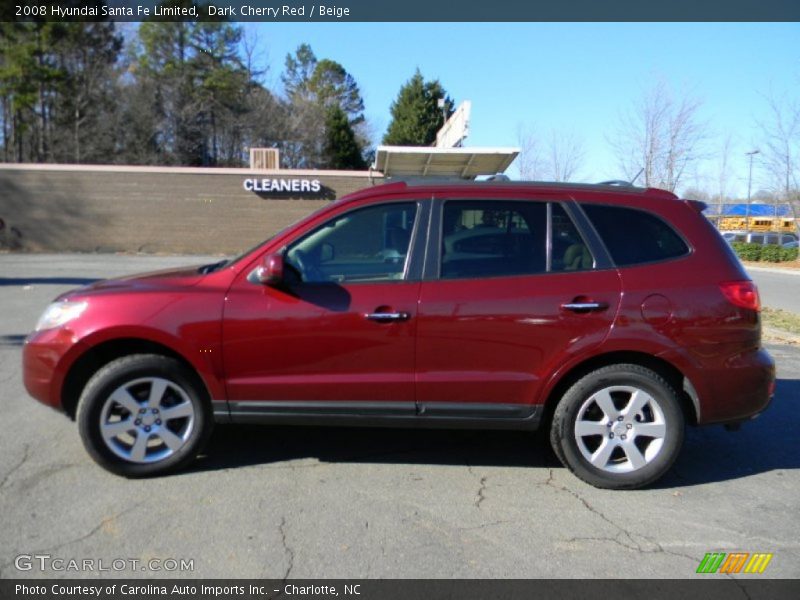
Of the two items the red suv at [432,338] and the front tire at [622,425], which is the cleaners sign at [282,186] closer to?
the red suv at [432,338]

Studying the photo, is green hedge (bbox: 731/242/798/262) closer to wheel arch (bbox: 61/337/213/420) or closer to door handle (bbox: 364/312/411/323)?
door handle (bbox: 364/312/411/323)

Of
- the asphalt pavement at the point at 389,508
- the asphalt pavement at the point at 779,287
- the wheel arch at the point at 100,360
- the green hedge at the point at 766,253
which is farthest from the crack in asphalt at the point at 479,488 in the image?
the green hedge at the point at 766,253

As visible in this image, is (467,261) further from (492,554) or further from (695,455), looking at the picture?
(695,455)

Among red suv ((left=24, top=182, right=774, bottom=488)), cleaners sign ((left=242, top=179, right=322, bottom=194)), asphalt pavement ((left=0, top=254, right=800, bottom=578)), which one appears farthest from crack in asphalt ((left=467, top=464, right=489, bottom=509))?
cleaners sign ((left=242, top=179, right=322, bottom=194))

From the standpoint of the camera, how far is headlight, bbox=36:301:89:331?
392 cm

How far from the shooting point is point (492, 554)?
320cm

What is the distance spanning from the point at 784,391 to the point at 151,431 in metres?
5.86

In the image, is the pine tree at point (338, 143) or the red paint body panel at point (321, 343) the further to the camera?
the pine tree at point (338, 143)

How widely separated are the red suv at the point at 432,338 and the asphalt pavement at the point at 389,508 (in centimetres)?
32

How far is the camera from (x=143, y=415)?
3.95 m

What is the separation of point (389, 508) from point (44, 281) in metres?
13.3

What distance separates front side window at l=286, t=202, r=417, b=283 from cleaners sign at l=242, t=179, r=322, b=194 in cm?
2361

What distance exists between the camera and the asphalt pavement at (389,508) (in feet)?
10.3
